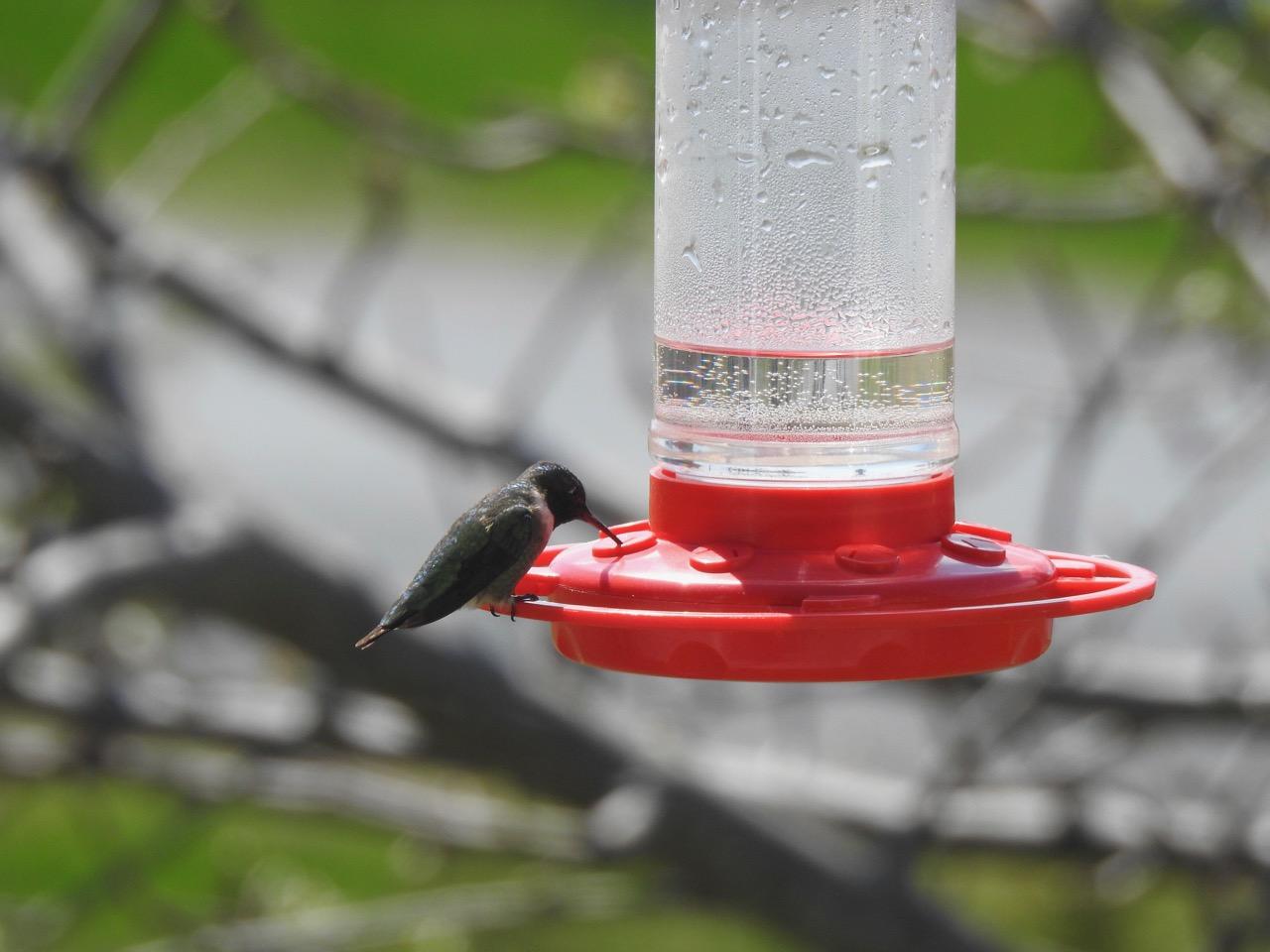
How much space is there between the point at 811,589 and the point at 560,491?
626mm

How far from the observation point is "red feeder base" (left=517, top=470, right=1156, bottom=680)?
5.56 feet

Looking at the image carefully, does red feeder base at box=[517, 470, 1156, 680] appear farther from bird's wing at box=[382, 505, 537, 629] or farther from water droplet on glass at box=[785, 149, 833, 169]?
water droplet on glass at box=[785, 149, 833, 169]

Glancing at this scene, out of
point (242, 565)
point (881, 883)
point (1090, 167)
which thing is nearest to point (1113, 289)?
point (1090, 167)

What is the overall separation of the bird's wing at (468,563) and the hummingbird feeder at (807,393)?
0.07 metres

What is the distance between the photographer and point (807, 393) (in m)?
2.15

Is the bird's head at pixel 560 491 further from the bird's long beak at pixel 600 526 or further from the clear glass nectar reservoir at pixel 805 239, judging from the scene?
the clear glass nectar reservoir at pixel 805 239

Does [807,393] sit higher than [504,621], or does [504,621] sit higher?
[807,393]

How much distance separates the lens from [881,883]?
12.6 feet

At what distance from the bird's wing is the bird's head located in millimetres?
95

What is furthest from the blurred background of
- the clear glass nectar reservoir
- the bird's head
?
the bird's head

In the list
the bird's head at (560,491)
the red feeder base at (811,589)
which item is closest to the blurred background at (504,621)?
the bird's head at (560,491)

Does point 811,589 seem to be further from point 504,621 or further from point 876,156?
point 504,621

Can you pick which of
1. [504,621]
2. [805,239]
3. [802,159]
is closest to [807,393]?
[805,239]

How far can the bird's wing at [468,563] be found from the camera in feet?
7.02
